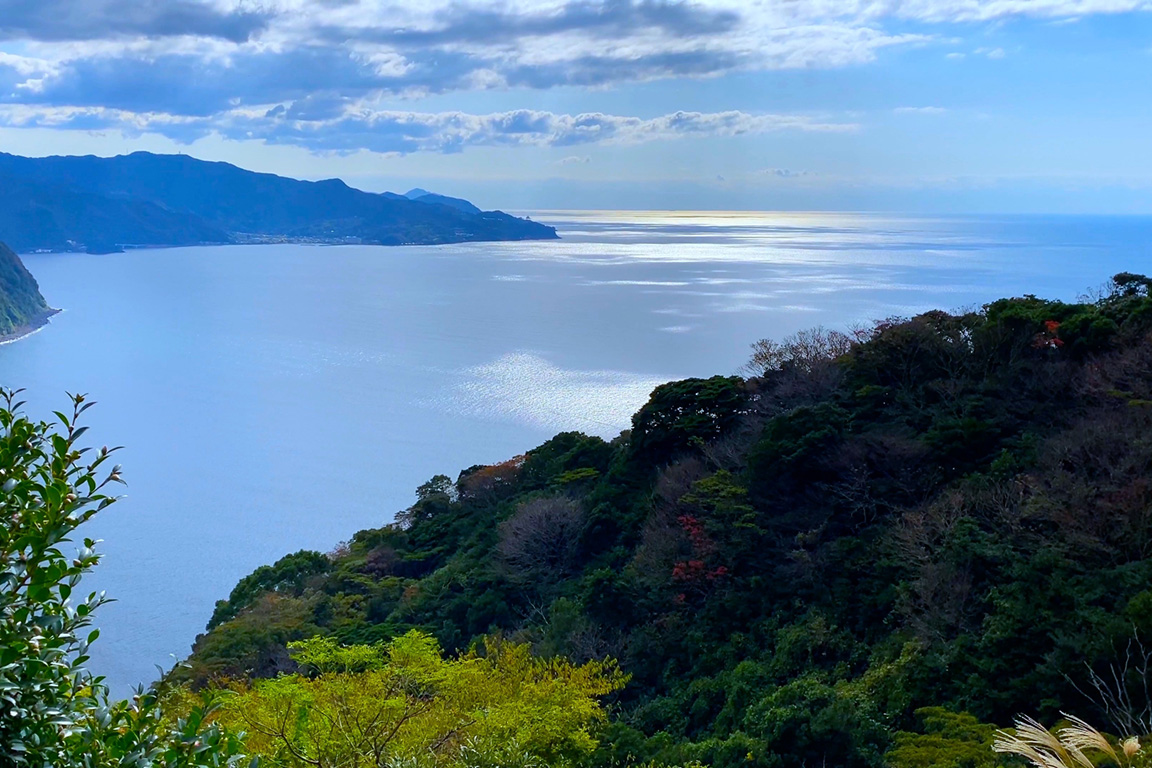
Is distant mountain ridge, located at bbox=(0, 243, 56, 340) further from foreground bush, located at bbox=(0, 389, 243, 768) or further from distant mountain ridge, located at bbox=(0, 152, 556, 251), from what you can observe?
foreground bush, located at bbox=(0, 389, 243, 768)

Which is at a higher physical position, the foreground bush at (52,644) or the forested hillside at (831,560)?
the foreground bush at (52,644)

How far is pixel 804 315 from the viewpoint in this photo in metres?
50.8

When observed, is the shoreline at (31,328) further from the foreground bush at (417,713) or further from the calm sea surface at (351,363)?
the foreground bush at (417,713)

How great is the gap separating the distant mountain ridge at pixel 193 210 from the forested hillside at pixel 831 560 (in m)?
114

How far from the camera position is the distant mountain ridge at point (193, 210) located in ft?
395

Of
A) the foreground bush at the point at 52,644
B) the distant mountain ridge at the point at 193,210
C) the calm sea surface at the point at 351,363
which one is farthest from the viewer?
the distant mountain ridge at the point at 193,210

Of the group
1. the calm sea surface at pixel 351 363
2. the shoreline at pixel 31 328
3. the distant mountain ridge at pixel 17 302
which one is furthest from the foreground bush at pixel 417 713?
the distant mountain ridge at pixel 17 302

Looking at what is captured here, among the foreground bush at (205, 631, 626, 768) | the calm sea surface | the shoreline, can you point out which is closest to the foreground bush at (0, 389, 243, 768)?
the foreground bush at (205, 631, 626, 768)

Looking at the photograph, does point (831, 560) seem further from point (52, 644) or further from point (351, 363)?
point (351, 363)

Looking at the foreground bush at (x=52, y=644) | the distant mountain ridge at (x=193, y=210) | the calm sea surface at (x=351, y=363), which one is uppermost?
the distant mountain ridge at (x=193, y=210)

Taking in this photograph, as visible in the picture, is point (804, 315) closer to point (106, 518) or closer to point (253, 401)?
point (253, 401)

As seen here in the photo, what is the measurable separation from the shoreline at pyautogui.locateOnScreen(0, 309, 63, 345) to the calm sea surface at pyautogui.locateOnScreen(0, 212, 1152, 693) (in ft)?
2.82

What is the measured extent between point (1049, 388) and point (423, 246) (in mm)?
114263

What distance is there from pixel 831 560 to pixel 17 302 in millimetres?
61526
